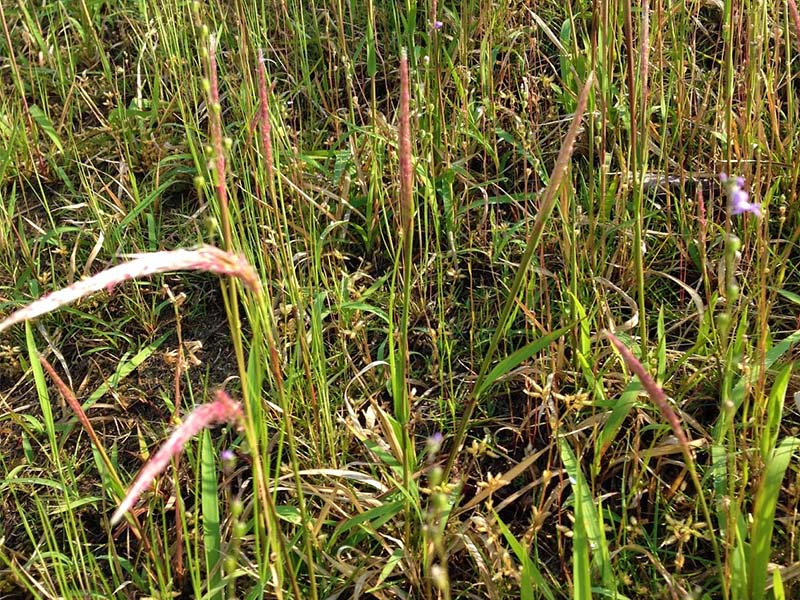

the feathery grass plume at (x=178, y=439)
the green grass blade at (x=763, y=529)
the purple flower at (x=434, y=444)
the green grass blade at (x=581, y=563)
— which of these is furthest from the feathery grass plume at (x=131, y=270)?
the green grass blade at (x=763, y=529)

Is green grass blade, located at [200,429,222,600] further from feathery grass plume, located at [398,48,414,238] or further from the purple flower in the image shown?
feathery grass plume, located at [398,48,414,238]

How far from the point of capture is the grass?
49.4 inches

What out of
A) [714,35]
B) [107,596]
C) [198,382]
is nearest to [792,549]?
[107,596]

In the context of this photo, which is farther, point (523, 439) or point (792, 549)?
point (523, 439)

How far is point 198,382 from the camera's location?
5.84 ft

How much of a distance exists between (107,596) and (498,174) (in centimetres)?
127

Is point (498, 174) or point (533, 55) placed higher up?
point (533, 55)

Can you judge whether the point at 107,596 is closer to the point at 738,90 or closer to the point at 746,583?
the point at 746,583

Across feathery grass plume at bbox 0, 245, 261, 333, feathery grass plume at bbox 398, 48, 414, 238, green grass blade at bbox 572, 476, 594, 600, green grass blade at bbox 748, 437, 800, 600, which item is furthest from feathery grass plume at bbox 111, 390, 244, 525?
green grass blade at bbox 748, 437, 800, 600

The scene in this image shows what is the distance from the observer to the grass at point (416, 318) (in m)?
1.25

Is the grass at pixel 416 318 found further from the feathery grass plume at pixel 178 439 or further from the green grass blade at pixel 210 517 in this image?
the feathery grass plume at pixel 178 439

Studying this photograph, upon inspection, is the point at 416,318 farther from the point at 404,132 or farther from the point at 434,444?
the point at 434,444

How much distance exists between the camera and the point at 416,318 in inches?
70.2

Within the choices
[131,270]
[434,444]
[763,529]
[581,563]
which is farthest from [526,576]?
[131,270]
